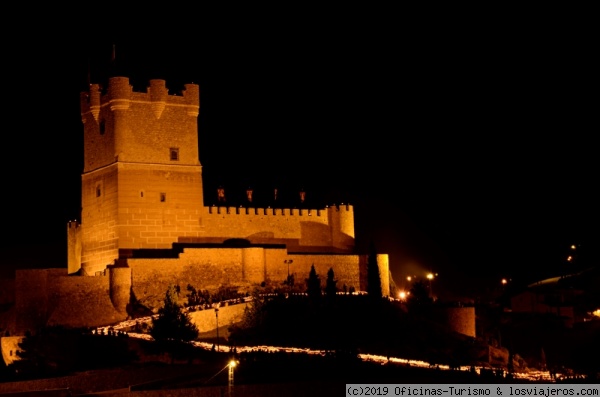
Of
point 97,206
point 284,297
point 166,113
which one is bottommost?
point 284,297

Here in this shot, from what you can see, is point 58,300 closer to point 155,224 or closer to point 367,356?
point 155,224

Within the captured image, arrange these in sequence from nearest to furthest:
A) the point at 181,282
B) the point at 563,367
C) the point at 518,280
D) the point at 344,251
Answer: the point at 181,282 < the point at 563,367 < the point at 344,251 < the point at 518,280

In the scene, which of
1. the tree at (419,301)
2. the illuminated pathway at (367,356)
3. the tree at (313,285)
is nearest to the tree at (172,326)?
the illuminated pathway at (367,356)

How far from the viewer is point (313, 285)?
49.6 m

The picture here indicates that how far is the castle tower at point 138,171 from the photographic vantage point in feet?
172

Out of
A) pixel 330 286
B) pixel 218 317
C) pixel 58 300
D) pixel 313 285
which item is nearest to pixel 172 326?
pixel 218 317

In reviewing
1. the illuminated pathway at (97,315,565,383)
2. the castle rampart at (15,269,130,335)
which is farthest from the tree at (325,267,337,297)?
the castle rampart at (15,269,130,335)

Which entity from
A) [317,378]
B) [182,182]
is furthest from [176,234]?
[317,378]

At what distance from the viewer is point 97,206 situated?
53875 millimetres

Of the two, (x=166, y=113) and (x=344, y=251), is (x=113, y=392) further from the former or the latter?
(x=344, y=251)

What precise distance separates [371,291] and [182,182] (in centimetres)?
1028

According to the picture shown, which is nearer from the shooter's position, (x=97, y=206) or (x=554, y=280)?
(x=97, y=206)

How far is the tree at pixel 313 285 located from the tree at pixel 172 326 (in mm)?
6059

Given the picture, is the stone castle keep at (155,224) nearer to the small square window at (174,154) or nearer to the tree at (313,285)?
the small square window at (174,154)
